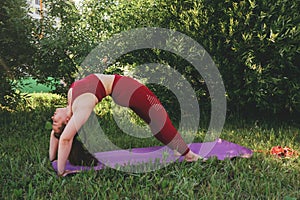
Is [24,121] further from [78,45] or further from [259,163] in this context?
[259,163]

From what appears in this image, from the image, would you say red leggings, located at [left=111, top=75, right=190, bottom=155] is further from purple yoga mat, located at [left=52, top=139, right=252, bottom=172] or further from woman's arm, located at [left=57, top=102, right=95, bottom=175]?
woman's arm, located at [left=57, top=102, right=95, bottom=175]

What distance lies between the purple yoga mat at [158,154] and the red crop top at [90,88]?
66 centimetres

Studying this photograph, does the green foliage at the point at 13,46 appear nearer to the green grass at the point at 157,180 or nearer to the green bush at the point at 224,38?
the green bush at the point at 224,38

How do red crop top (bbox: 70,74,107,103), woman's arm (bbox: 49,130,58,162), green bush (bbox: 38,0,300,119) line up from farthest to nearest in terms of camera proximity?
1. green bush (bbox: 38,0,300,119)
2. woman's arm (bbox: 49,130,58,162)
3. red crop top (bbox: 70,74,107,103)

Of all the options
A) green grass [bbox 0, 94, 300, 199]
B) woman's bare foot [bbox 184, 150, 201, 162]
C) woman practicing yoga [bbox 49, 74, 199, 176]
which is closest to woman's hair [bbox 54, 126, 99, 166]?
woman practicing yoga [bbox 49, 74, 199, 176]

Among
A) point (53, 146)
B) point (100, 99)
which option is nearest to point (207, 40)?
point (100, 99)

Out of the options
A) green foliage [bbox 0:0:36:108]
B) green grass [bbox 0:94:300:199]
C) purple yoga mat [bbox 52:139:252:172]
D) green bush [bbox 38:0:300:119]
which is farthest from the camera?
green foliage [bbox 0:0:36:108]

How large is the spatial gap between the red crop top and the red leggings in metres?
0.16

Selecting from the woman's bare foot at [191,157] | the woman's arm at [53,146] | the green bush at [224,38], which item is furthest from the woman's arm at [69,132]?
the green bush at [224,38]

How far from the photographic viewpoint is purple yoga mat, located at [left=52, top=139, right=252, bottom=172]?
11.2ft

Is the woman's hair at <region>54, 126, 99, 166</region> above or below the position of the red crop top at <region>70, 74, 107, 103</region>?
below

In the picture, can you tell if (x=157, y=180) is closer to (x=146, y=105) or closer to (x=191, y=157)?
(x=191, y=157)

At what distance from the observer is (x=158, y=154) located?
12.5 ft

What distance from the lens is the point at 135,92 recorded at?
3.42m
